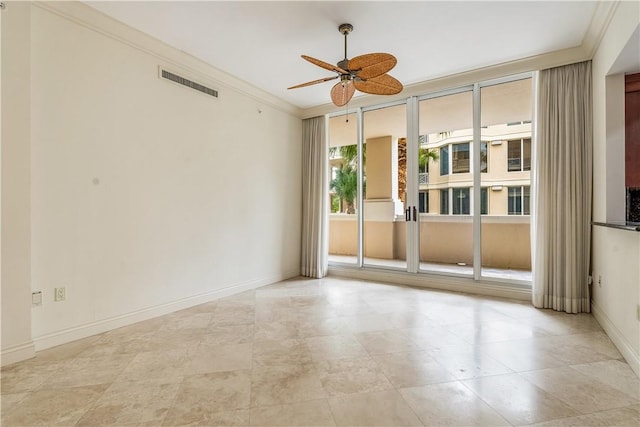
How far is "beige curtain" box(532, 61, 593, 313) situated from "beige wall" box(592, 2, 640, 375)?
0.42 ft

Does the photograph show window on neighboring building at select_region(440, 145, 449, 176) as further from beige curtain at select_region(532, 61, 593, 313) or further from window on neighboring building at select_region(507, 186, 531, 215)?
beige curtain at select_region(532, 61, 593, 313)

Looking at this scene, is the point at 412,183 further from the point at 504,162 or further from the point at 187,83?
the point at 187,83

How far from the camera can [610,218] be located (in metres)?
2.84

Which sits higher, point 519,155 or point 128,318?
point 519,155

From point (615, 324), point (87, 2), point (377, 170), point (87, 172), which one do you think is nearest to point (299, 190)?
point (377, 170)

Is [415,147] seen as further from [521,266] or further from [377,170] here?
[521,266]

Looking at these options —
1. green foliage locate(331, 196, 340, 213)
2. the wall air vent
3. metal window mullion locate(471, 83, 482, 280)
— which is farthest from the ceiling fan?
green foliage locate(331, 196, 340, 213)

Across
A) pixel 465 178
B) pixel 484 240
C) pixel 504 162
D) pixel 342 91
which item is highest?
pixel 342 91

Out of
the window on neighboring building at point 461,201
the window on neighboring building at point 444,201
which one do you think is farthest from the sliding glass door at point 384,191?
the window on neighboring building at point 461,201

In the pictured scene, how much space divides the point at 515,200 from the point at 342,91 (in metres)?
3.09

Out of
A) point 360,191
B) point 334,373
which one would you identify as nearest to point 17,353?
point 334,373

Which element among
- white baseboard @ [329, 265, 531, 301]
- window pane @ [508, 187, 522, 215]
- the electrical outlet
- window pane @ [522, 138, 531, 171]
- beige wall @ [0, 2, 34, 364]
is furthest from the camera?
window pane @ [508, 187, 522, 215]

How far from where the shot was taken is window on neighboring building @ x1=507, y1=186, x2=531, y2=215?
4.30 meters

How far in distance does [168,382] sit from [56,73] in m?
2.66
